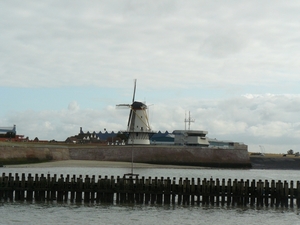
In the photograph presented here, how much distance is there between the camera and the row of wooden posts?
142 ft

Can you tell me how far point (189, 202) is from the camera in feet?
144

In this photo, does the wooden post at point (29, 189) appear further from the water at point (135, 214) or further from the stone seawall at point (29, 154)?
the stone seawall at point (29, 154)

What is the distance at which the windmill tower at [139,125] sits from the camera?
132125 mm

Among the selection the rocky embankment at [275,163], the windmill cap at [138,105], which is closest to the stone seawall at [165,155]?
the windmill cap at [138,105]

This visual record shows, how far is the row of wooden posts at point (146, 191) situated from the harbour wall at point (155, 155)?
2634 inches

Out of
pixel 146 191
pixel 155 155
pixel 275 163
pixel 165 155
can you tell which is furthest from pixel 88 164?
pixel 146 191

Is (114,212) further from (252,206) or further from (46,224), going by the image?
(252,206)

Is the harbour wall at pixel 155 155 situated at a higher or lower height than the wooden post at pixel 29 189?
higher

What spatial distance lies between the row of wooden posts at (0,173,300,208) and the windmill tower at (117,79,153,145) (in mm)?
87608

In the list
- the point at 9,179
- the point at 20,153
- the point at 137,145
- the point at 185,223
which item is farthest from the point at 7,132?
the point at 185,223

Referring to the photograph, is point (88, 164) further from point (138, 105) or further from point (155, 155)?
point (138, 105)

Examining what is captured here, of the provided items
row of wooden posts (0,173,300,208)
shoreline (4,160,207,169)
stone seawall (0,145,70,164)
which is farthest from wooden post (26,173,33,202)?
stone seawall (0,145,70,164)

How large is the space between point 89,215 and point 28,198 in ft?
23.6

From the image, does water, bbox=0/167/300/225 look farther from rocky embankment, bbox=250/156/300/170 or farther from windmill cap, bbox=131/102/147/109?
rocky embankment, bbox=250/156/300/170
